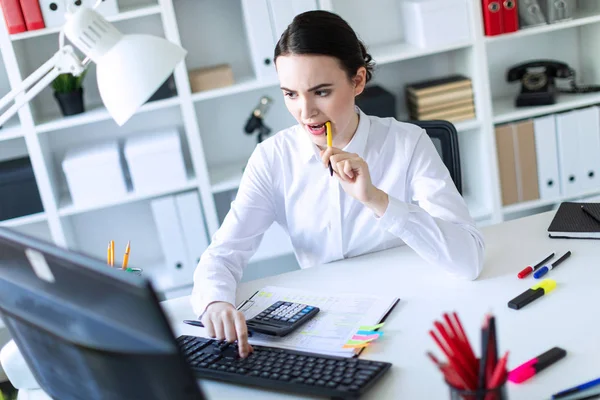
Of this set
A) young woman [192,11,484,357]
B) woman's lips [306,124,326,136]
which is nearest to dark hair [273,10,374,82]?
young woman [192,11,484,357]

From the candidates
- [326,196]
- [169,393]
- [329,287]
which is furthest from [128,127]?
[169,393]

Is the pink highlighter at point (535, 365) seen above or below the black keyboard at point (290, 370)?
below

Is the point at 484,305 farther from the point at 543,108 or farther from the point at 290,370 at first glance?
the point at 543,108

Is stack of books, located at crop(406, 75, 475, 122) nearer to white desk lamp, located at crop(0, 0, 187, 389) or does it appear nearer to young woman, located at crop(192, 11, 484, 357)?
young woman, located at crop(192, 11, 484, 357)

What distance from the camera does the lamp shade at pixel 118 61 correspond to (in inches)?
44.9

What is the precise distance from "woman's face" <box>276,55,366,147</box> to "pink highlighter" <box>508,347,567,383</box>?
73cm

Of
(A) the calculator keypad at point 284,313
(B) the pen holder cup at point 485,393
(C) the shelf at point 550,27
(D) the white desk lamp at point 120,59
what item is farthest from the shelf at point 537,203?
(B) the pen holder cup at point 485,393

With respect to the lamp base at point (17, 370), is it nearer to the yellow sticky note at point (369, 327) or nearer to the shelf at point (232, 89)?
the yellow sticky note at point (369, 327)

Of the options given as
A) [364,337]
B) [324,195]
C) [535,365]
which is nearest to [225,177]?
[324,195]

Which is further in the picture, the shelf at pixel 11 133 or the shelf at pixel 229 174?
the shelf at pixel 229 174

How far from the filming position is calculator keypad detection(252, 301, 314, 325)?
1333mm

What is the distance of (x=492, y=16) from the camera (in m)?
2.86

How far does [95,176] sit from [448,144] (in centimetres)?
148

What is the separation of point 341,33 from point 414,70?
1628 mm
